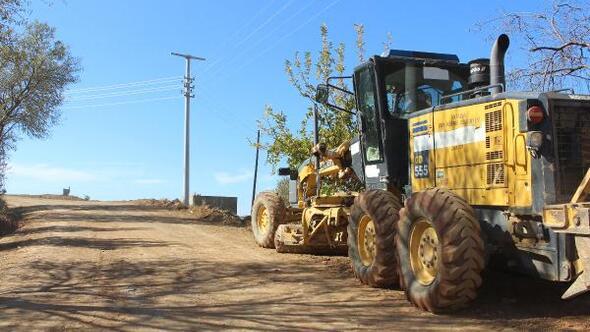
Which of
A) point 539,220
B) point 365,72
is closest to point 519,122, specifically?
point 539,220

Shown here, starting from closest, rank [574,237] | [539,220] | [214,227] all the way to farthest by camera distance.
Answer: [574,237]
[539,220]
[214,227]

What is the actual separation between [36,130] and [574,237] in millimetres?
29630

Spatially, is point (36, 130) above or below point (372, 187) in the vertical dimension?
above

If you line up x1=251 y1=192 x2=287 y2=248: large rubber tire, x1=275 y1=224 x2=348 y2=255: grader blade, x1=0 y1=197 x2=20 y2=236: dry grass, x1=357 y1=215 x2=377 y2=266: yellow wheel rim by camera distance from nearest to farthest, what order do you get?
x1=357 y1=215 x2=377 y2=266: yellow wheel rim, x1=275 y1=224 x2=348 y2=255: grader blade, x1=251 y1=192 x2=287 y2=248: large rubber tire, x1=0 y1=197 x2=20 y2=236: dry grass

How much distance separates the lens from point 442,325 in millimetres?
6375

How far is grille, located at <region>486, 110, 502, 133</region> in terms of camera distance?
6.77 meters

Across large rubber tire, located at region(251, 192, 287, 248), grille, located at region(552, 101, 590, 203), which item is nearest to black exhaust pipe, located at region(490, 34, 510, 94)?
grille, located at region(552, 101, 590, 203)

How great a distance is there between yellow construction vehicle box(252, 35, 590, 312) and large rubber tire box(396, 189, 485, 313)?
12 mm

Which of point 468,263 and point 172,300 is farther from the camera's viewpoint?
point 172,300

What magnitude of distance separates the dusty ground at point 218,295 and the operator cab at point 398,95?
1.93m

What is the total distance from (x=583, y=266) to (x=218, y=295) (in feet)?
14.9

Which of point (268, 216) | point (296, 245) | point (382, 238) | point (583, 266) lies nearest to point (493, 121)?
point (583, 266)

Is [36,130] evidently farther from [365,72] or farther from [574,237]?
[574,237]

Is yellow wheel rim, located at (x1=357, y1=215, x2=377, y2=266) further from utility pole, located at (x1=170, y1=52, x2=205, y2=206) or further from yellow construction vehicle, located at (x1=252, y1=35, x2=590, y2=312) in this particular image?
utility pole, located at (x1=170, y1=52, x2=205, y2=206)
